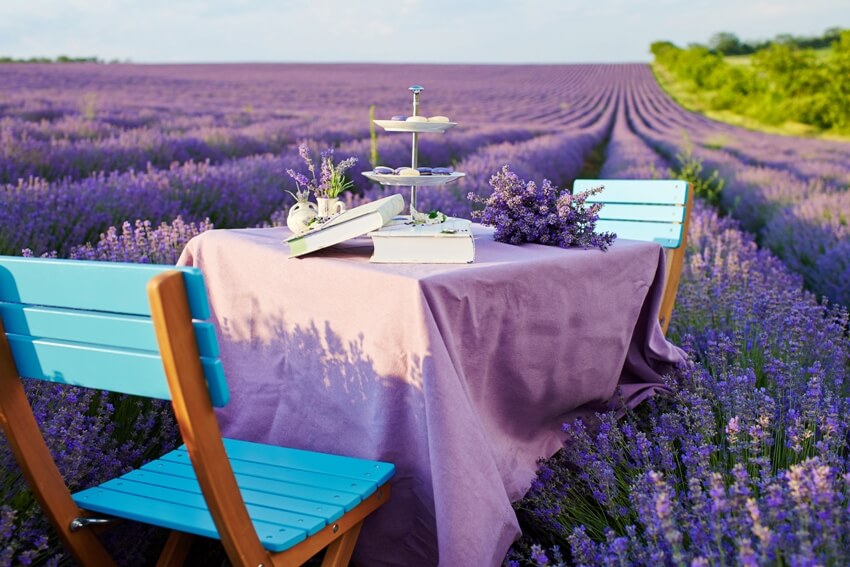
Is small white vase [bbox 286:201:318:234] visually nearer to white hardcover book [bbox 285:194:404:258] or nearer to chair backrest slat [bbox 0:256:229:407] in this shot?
white hardcover book [bbox 285:194:404:258]

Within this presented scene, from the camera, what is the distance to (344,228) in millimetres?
1761

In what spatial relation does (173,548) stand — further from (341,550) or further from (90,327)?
(90,327)

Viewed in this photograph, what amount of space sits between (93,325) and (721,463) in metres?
1.35

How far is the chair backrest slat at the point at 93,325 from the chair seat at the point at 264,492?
0.27 metres

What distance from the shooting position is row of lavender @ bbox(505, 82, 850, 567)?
121 cm

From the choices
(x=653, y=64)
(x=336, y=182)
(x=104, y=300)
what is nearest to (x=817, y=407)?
(x=336, y=182)

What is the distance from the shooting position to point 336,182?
2010 millimetres

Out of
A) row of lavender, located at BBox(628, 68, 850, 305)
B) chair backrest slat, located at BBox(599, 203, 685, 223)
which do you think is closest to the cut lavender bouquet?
chair backrest slat, located at BBox(599, 203, 685, 223)

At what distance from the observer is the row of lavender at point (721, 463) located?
1208 mm

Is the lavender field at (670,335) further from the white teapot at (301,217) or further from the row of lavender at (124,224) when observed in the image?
the white teapot at (301,217)

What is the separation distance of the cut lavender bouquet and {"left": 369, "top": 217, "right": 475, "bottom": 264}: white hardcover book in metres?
0.37

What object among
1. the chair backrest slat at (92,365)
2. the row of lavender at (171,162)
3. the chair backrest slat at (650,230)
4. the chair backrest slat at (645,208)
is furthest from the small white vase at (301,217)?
the row of lavender at (171,162)

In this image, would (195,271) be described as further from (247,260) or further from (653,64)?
(653,64)

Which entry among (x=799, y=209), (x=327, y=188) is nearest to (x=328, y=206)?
(x=327, y=188)
